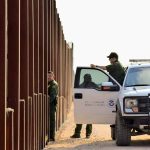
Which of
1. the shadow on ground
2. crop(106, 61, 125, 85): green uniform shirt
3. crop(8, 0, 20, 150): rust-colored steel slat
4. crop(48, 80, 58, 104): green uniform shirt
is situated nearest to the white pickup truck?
the shadow on ground

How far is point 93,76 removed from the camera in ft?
55.5

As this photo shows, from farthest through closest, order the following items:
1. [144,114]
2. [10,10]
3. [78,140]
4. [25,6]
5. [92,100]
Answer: [78,140]
[92,100]
[144,114]
[25,6]
[10,10]

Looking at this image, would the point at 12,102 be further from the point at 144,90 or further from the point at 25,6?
the point at 144,90

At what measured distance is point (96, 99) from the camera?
1648cm

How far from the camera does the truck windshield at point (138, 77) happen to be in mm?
15906

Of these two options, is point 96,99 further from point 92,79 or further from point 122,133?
point 122,133

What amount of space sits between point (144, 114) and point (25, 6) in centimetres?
416

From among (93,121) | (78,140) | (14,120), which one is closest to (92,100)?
(93,121)

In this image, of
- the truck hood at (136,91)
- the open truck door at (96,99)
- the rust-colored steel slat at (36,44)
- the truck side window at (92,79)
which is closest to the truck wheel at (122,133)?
the truck hood at (136,91)

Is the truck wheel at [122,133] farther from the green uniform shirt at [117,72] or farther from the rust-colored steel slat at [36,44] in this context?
the green uniform shirt at [117,72]

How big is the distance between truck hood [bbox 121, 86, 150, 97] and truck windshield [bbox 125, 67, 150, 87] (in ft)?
1.22

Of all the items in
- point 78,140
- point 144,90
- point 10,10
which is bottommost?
point 78,140

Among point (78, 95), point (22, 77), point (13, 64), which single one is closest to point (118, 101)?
point (78, 95)

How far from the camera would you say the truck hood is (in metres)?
15.0
